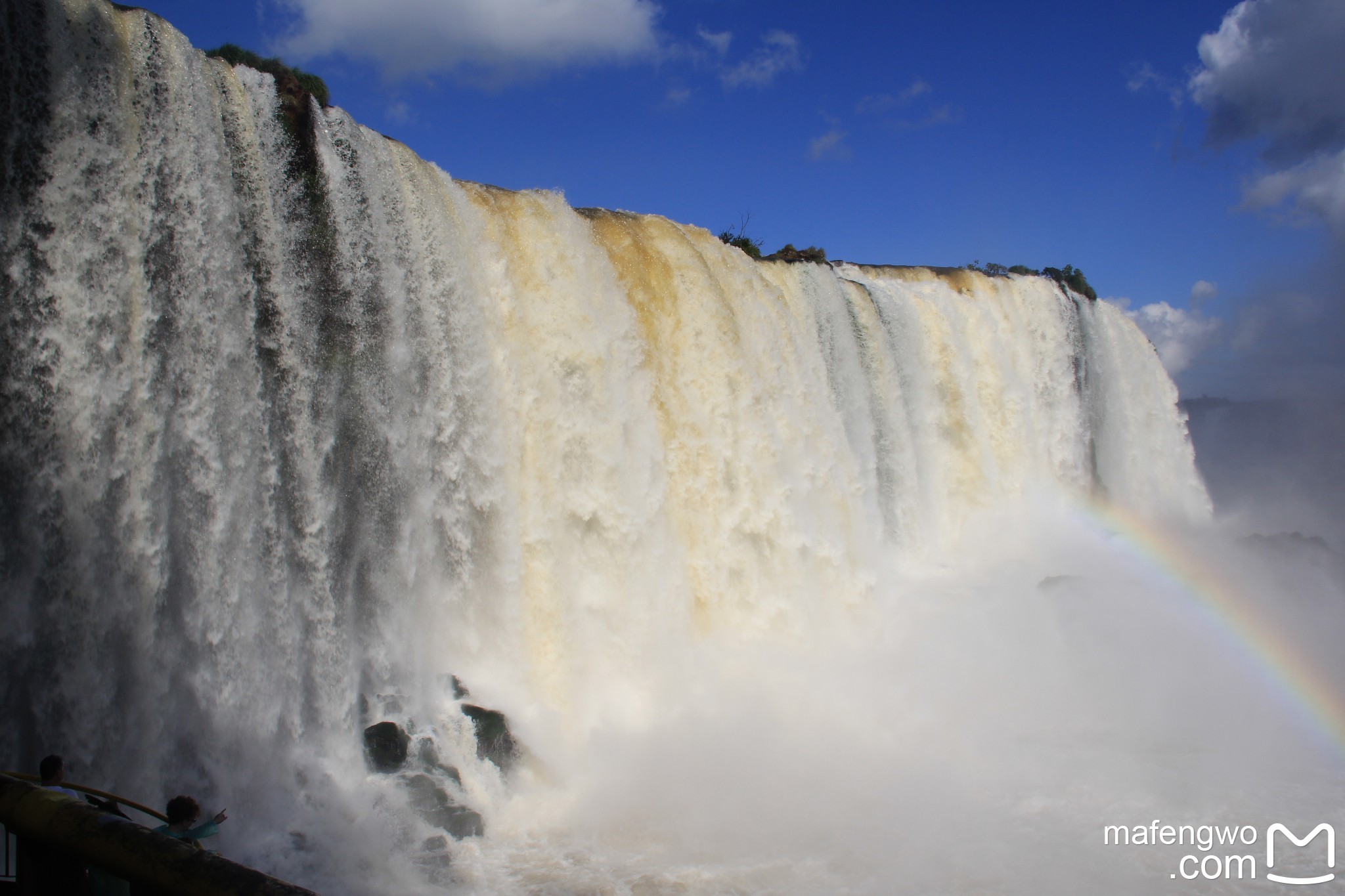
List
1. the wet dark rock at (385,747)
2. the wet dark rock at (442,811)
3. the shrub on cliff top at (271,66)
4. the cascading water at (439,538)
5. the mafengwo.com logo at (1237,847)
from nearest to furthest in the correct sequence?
the cascading water at (439,538)
the mafengwo.com logo at (1237,847)
the wet dark rock at (442,811)
the wet dark rock at (385,747)
the shrub on cliff top at (271,66)

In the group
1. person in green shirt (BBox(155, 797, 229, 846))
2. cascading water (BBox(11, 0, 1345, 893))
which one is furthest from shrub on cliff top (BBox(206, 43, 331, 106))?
person in green shirt (BBox(155, 797, 229, 846))

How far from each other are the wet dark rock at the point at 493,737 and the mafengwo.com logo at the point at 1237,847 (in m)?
4.63

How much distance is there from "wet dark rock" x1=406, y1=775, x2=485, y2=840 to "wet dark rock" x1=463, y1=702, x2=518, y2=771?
1.69 ft

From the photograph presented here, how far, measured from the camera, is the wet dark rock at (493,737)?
6988 millimetres

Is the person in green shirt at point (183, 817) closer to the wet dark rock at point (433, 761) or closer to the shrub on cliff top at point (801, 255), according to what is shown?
the wet dark rock at point (433, 761)

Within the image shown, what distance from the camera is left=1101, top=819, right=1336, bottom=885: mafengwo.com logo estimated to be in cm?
596

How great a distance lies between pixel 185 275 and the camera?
19.7ft

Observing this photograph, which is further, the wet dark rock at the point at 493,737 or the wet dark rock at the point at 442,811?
the wet dark rock at the point at 493,737

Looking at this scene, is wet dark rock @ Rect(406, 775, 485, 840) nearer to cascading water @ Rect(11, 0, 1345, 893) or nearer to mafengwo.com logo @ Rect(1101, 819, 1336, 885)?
cascading water @ Rect(11, 0, 1345, 893)

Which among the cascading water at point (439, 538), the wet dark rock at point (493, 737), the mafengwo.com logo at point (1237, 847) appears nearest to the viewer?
the cascading water at point (439, 538)

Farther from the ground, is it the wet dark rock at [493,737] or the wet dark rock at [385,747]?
the wet dark rock at [493,737]

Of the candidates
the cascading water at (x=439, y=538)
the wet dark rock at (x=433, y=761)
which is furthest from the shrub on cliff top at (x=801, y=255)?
the wet dark rock at (x=433, y=761)

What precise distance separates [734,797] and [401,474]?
3924mm

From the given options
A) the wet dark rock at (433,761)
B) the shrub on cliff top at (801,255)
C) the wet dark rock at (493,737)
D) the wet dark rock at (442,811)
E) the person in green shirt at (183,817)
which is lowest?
the person in green shirt at (183,817)
